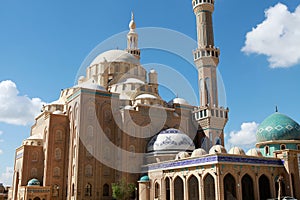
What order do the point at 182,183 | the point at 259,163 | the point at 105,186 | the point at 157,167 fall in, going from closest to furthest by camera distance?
the point at 259,163 < the point at 182,183 < the point at 157,167 < the point at 105,186

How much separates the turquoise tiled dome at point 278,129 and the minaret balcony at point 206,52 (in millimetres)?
8927

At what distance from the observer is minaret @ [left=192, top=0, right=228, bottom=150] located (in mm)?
34375

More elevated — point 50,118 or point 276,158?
point 50,118

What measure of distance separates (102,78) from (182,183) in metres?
17.6

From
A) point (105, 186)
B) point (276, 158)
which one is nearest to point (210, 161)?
point (276, 158)

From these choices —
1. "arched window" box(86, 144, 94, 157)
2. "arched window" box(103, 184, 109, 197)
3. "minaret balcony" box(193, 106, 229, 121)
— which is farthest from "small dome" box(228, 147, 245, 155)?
"arched window" box(86, 144, 94, 157)

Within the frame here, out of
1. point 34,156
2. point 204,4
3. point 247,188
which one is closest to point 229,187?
point 247,188

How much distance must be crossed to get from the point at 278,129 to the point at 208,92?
8100 millimetres

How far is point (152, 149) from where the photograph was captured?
32.0 m

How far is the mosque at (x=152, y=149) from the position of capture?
989 inches

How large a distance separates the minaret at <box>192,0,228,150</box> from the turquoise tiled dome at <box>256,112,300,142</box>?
17.3 ft

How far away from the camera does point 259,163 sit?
82.4 feet

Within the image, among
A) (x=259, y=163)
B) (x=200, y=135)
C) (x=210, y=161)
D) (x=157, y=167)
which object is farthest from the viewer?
(x=200, y=135)

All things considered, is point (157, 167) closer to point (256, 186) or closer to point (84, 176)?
point (84, 176)
